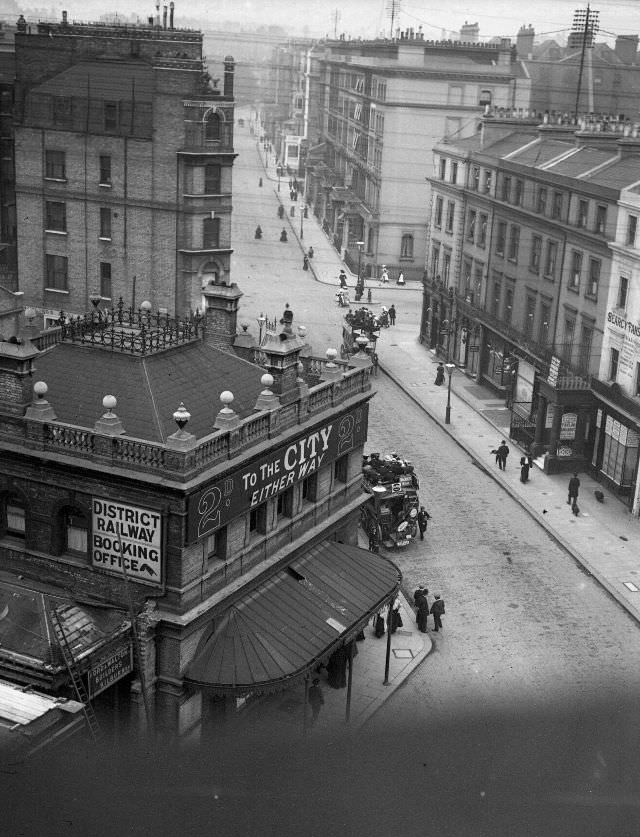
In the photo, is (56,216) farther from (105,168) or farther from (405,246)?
(405,246)

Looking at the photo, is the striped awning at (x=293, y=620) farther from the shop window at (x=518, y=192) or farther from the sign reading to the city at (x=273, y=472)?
the shop window at (x=518, y=192)

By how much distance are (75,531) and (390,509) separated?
47.3 feet

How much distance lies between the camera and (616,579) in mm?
33250

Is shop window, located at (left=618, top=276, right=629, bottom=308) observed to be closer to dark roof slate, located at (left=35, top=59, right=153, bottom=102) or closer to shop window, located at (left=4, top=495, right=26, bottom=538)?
dark roof slate, located at (left=35, top=59, right=153, bottom=102)

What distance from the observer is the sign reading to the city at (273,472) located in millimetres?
21219

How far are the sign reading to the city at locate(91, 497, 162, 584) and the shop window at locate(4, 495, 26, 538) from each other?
2114 mm

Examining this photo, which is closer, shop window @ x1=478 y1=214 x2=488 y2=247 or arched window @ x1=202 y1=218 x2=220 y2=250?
arched window @ x1=202 y1=218 x2=220 y2=250

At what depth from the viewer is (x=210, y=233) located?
47188mm

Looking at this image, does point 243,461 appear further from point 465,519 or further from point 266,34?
point 266,34

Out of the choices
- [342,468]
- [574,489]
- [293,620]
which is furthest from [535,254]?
[293,620]

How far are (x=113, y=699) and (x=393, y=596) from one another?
7.73 metres

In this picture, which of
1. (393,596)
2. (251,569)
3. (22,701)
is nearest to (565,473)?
(393,596)

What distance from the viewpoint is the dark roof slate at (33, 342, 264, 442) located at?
2273cm

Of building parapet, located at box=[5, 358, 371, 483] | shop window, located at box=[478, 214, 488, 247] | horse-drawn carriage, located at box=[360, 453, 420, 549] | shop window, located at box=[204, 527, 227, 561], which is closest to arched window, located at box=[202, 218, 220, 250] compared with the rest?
shop window, located at box=[478, 214, 488, 247]
